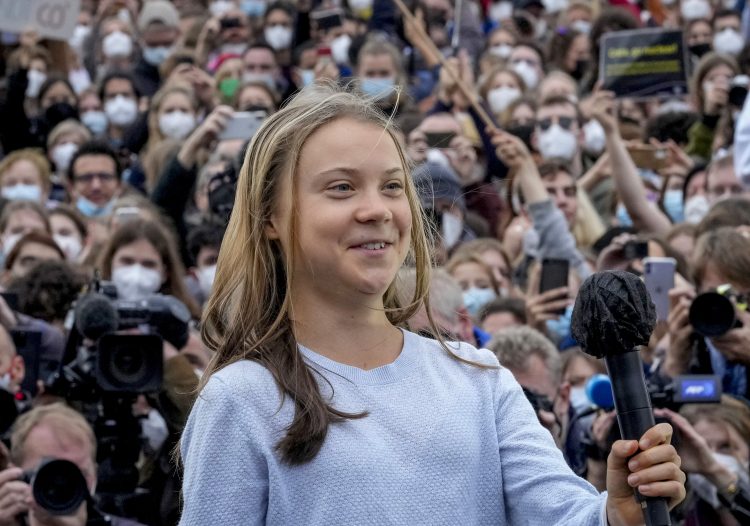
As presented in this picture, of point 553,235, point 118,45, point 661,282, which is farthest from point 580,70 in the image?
point 661,282

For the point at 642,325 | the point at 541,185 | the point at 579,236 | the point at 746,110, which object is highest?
the point at 642,325

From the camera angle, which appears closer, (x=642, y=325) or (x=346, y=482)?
(x=642, y=325)

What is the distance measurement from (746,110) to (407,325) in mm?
3865

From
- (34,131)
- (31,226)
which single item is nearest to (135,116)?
(34,131)

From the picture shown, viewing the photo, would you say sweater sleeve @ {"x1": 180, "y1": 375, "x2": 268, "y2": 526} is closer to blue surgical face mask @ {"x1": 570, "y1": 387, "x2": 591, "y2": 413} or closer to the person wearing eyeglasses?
blue surgical face mask @ {"x1": 570, "y1": 387, "x2": 591, "y2": 413}

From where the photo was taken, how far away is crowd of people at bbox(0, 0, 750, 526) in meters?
5.81

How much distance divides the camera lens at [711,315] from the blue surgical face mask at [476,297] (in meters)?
2.03

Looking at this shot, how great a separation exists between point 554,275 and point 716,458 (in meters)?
1.95

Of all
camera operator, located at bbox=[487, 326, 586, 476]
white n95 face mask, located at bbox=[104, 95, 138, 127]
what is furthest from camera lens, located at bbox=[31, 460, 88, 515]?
white n95 face mask, located at bbox=[104, 95, 138, 127]

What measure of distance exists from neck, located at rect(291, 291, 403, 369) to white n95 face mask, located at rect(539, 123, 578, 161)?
26.5ft

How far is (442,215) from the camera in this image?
859cm

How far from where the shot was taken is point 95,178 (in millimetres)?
10945

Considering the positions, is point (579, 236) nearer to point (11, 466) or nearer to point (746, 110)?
point (746, 110)

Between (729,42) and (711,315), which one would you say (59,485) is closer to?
(711,315)
